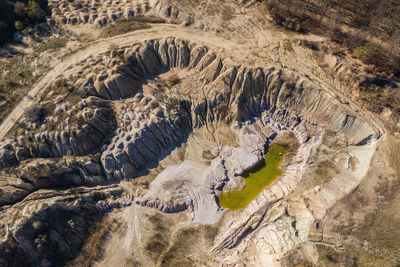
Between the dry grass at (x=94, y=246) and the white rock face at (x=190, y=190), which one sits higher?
the white rock face at (x=190, y=190)

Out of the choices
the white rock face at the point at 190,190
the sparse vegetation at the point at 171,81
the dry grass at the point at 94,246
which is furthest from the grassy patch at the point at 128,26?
the dry grass at the point at 94,246

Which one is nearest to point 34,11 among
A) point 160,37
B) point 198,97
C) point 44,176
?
point 160,37

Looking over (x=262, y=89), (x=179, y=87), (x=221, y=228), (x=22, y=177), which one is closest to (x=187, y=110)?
(x=179, y=87)

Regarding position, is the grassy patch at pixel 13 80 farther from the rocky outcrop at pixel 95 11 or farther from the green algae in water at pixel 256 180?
the green algae in water at pixel 256 180

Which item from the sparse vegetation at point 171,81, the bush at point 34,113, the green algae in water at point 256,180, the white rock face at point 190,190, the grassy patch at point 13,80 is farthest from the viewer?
the sparse vegetation at point 171,81

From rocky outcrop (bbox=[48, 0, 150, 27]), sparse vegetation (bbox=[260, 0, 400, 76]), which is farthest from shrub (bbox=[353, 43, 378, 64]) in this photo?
rocky outcrop (bbox=[48, 0, 150, 27])
